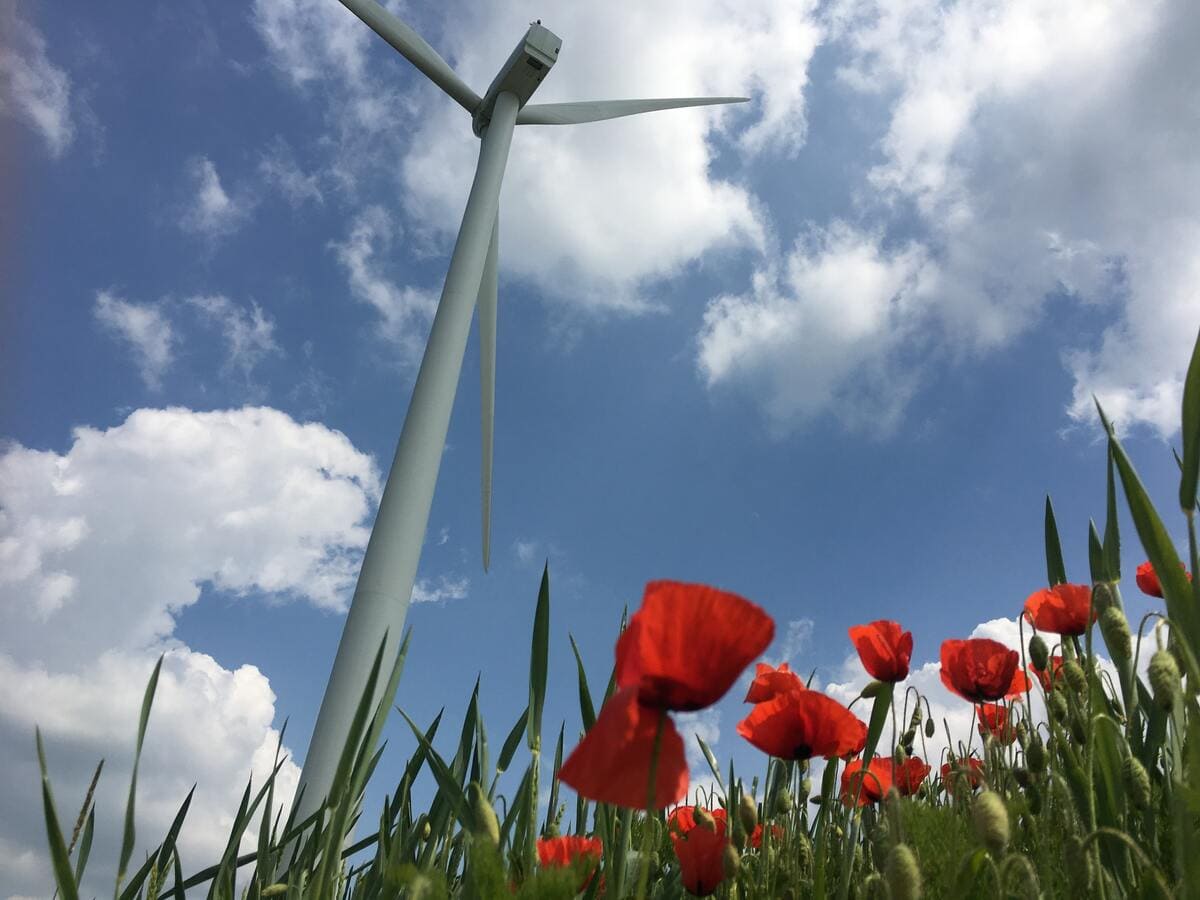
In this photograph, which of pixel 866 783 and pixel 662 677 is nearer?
pixel 662 677

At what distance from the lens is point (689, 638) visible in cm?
117

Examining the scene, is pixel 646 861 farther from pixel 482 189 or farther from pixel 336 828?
pixel 482 189

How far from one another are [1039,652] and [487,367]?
8.10 metres

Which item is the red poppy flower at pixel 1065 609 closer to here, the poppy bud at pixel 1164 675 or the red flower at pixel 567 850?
the poppy bud at pixel 1164 675

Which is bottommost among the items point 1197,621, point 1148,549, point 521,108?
point 1197,621

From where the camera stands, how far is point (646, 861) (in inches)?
45.1

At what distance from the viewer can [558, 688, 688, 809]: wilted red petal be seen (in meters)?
1.13

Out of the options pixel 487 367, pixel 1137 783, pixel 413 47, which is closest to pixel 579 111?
pixel 413 47

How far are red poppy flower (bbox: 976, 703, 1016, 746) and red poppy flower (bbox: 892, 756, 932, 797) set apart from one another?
0.24 m

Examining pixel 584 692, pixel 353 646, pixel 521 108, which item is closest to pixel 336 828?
pixel 584 692

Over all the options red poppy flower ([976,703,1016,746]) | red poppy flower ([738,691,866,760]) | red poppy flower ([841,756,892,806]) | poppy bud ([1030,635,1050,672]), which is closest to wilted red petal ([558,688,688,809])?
red poppy flower ([738,691,866,760])

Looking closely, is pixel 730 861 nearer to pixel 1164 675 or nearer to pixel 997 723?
pixel 1164 675

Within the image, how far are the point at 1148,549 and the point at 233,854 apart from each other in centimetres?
237

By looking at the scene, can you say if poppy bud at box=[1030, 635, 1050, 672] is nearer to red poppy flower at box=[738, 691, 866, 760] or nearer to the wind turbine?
red poppy flower at box=[738, 691, 866, 760]
